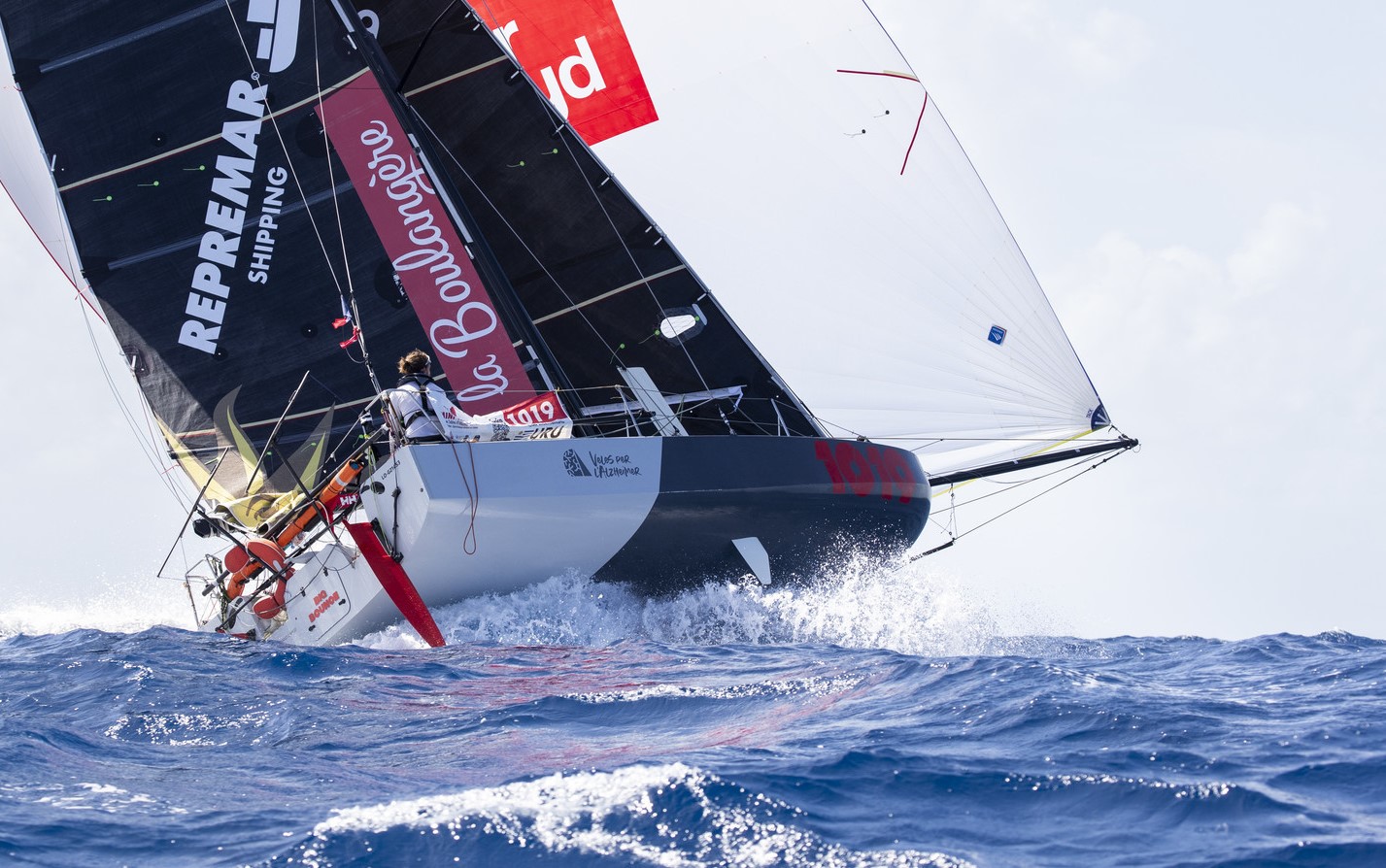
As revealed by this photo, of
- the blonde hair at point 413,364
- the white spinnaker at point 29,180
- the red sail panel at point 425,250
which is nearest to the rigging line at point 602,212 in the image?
the red sail panel at point 425,250

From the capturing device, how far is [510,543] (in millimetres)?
6918

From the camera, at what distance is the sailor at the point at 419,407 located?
22.7ft

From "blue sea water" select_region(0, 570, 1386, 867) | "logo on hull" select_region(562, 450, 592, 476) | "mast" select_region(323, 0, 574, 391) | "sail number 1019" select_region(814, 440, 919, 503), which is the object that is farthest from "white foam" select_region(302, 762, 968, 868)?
"mast" select_region(323, 0, 574, 391)

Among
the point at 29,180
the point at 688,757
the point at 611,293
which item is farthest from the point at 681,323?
the point at 688,757

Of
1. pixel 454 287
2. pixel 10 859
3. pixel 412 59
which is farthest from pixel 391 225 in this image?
pixel 10 859

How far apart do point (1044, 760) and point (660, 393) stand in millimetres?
6186

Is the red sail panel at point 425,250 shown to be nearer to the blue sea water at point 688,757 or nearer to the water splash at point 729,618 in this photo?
the water splash at point 729,618

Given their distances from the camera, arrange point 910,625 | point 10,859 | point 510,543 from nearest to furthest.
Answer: point 10,859 < point 510,543 < point 910,625

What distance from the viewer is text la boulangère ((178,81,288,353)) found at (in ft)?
30.8

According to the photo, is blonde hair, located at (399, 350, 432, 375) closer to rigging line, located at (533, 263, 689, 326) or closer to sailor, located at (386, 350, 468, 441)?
sailor, located at (386, 350, 468, 441)

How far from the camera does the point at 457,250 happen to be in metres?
9.05

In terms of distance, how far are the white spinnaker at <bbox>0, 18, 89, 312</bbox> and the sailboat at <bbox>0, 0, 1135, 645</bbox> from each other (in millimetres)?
28

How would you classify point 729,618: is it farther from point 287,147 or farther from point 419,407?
point 287,147

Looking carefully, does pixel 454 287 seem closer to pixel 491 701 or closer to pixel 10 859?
pixel 491 701
